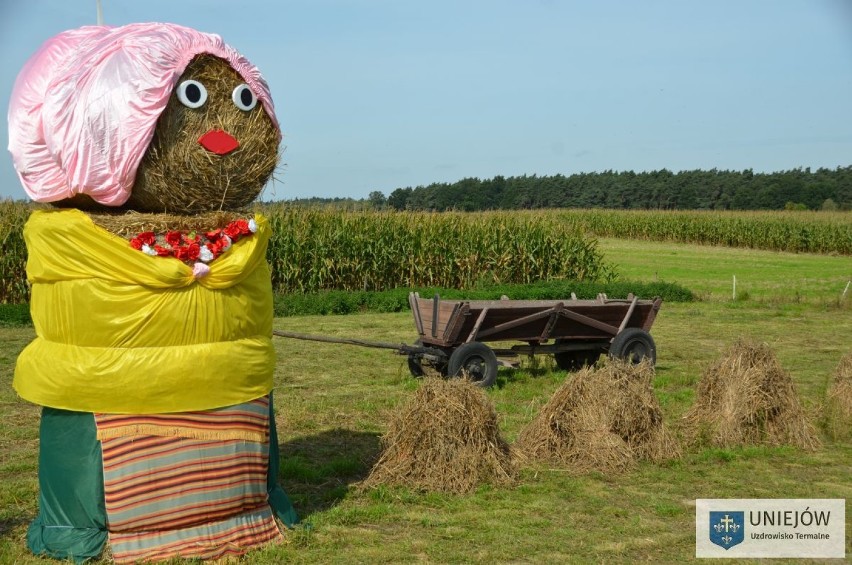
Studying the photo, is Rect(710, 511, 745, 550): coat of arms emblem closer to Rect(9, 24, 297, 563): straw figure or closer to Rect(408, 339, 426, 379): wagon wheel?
Rect(9, 24, 297, 563): straw figure

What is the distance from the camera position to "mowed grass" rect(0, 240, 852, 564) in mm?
5688

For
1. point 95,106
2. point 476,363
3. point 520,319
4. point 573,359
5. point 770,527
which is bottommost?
point 770,527

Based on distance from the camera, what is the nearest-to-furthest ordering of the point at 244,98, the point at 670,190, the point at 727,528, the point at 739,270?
the point at 244,98
the point at 727,528
the point at 739,270
the point at 670,190

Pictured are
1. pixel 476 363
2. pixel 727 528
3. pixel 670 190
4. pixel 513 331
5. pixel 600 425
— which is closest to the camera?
pixel 727 528

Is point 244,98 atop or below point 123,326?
atop

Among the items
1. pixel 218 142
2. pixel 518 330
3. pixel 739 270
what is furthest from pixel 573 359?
pixel 739 270

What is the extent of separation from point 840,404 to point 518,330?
148 inches

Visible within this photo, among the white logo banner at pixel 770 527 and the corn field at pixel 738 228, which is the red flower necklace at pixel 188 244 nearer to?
the white logo banner at pixel 770 527

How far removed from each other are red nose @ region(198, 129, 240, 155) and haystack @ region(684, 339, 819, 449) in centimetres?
522

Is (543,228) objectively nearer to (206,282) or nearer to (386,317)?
(386,317)

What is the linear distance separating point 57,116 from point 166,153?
2.19 feet

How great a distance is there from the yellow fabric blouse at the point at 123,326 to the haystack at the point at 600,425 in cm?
322

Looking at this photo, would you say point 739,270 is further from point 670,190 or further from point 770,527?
point 670,190

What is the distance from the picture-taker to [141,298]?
5.23 meters
